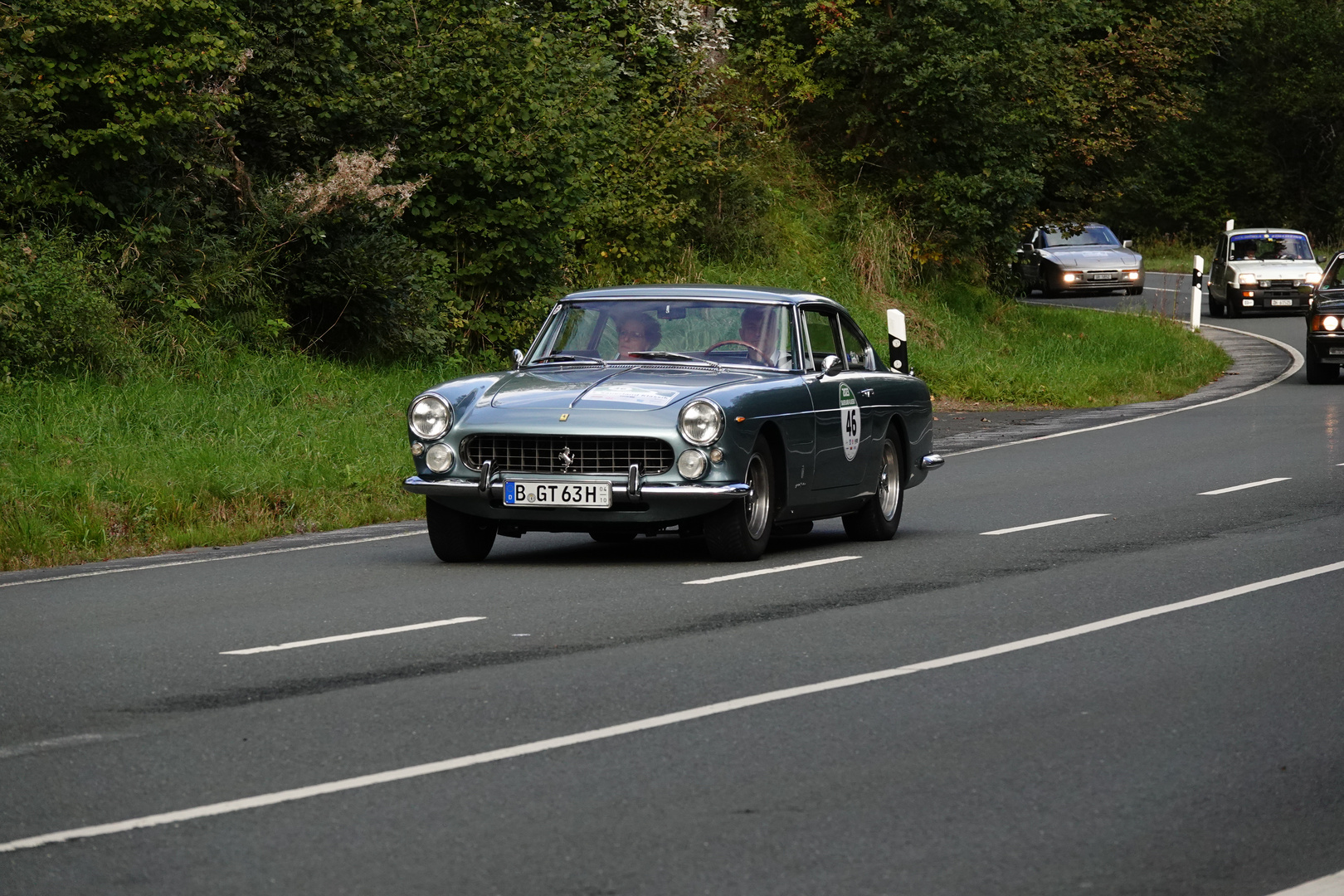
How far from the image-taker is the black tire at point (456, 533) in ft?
38.0

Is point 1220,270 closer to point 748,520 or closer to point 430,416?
point 748,520

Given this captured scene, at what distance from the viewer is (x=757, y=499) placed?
1158cm

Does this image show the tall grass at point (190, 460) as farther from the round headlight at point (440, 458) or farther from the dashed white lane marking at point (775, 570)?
the dashed white lane marking at point (775, 570)

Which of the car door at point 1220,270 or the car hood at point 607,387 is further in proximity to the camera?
the car door at point 1220,270

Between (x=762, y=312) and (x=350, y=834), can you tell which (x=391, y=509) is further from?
(x=350, y=834)

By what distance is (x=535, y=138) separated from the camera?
69.0 feet

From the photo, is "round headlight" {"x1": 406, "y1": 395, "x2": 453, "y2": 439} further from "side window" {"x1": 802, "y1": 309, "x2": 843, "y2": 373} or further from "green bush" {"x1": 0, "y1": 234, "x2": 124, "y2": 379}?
→ "green bush" {"x1": 0, "y1": 234, "x2": 124, "y2": 379}

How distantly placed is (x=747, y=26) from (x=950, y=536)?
2254 centimetres

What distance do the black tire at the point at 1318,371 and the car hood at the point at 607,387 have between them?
1752cm

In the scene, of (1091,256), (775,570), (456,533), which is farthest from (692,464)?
(1091,256)

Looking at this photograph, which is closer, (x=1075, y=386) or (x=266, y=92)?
(x=266, y=92)

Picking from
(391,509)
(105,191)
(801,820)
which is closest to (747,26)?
(105,191)

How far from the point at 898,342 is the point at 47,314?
729 centimetres

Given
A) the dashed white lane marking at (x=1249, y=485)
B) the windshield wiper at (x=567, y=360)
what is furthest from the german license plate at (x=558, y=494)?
the dashed white lane marking at (x=1249, y=485)
